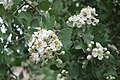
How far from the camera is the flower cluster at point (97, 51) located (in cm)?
169

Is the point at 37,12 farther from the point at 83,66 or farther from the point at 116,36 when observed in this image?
the point at 116,36

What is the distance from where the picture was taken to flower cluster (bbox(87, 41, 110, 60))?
169 cm

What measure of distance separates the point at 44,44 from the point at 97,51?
10.1 inches

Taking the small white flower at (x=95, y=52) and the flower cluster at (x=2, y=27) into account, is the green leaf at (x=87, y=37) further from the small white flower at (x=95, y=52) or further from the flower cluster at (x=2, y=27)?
the flower cluster at (x=2, y=27)

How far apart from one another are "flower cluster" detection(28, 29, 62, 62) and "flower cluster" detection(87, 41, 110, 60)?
0.16 meters

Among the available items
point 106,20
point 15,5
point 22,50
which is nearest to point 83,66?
point 15,5

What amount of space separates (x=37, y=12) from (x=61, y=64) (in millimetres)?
333

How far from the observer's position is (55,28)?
1.82 m

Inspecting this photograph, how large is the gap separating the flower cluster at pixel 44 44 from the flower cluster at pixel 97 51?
16cm

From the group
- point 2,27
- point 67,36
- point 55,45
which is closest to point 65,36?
point 67,36

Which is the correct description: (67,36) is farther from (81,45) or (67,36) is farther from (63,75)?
(63,75)

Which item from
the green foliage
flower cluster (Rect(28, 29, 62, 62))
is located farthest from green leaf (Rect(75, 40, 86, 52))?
flower cluster (Rect(28, 29, 62, 62))

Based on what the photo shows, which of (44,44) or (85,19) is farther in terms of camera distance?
(85,19)

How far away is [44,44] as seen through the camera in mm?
1571
